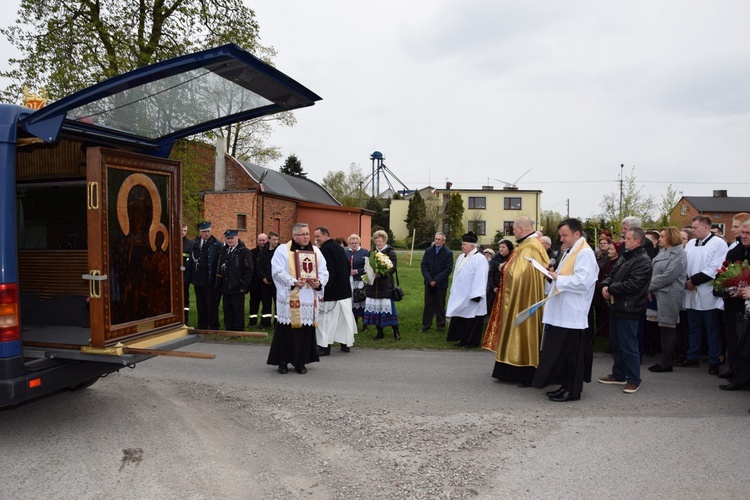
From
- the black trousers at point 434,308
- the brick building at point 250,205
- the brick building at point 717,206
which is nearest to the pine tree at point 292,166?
the brick building at point 250,205

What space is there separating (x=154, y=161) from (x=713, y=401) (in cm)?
653

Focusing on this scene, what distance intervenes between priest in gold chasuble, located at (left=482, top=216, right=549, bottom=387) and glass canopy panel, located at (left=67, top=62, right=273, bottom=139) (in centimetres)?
357

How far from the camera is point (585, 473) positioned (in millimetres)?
4316

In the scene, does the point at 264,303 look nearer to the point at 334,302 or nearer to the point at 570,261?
the point at 334,302

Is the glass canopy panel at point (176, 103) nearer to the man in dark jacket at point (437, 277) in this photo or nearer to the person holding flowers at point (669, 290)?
the person holding flowers at point (669, 290)

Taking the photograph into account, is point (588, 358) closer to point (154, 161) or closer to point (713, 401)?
point (713, 401)

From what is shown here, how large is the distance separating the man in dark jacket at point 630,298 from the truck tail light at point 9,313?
6031 millimetres

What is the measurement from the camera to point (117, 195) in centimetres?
526

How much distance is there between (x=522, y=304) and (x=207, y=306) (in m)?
6.59

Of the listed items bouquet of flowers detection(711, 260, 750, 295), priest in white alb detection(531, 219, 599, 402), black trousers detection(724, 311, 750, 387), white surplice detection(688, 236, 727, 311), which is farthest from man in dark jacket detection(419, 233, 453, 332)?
bouquet of flowers detection(711, 260, 750, 295)

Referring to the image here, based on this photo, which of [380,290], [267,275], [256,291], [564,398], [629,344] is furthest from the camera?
[256,291]

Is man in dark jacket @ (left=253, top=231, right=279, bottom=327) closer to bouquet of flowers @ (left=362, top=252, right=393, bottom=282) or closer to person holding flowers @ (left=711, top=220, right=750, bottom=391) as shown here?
bouquet of flowers @ (left=362, top=252, right=393, bottom=282)

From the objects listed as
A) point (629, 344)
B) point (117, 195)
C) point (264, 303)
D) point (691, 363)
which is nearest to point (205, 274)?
point (264, 303)

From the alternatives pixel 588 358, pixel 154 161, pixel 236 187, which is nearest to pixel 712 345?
pixel 588 358
